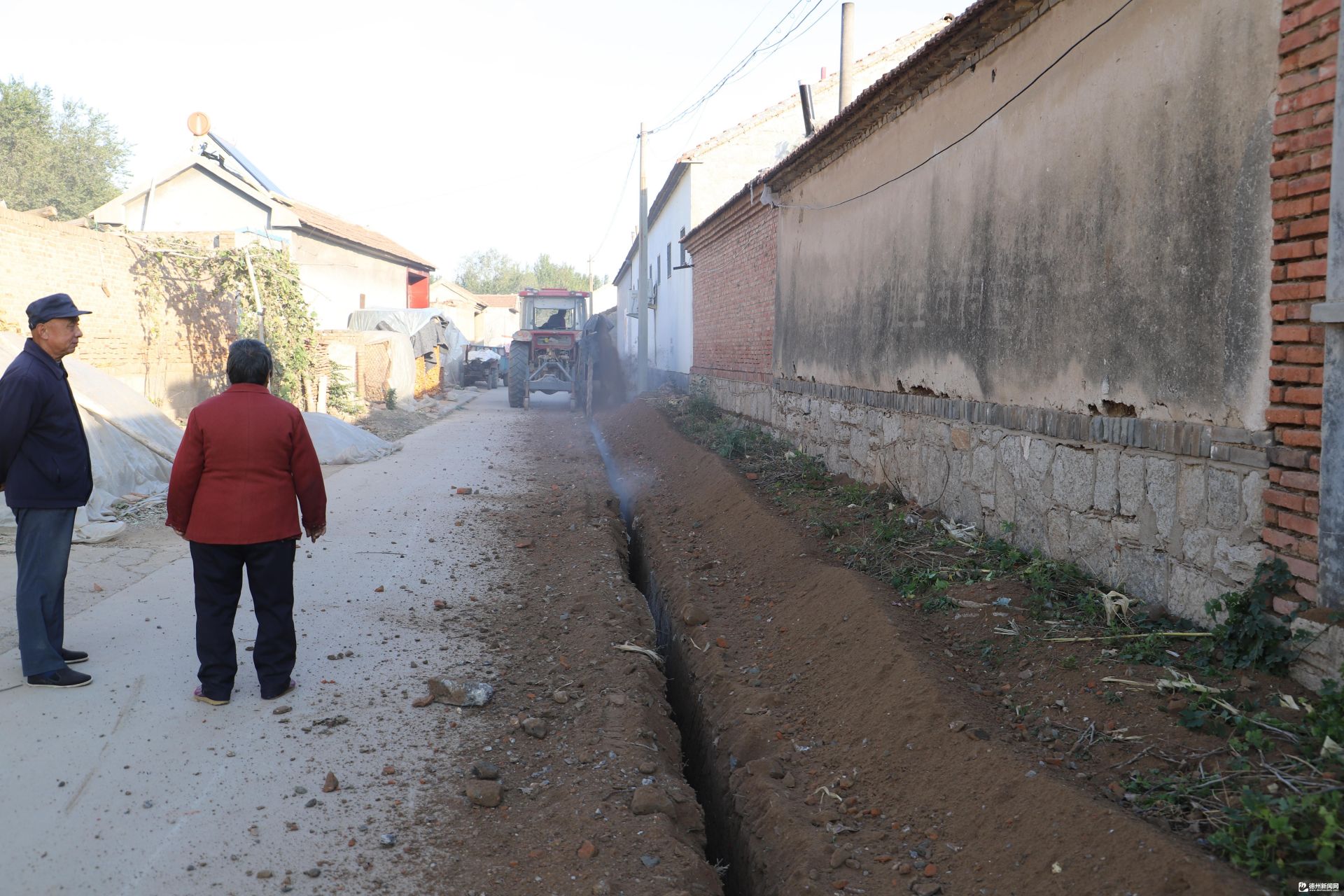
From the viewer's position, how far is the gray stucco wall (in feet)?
11.8

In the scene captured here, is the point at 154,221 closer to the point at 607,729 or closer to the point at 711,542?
the point at 711,542

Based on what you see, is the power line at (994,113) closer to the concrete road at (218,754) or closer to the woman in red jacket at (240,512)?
the woman in red jacket at (240,512)

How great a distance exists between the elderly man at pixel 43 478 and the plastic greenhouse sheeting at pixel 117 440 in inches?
152

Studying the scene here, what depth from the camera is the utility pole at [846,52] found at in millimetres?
13906

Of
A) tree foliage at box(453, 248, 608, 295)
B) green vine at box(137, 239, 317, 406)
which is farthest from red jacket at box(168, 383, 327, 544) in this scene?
tree foliage at box(453, 248, 608, 295)

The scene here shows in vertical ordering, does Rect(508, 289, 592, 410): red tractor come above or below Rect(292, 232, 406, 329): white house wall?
below

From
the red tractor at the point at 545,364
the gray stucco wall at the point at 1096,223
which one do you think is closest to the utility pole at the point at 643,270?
the red tractor at the point at 545,364

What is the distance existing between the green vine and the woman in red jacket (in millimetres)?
10748

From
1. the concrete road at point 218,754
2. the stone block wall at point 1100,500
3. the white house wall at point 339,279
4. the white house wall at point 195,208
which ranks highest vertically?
the white house wall at point 195,208

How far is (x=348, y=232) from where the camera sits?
30344mm

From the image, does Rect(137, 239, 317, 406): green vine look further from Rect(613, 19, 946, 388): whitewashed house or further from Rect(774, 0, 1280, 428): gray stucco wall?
Rect(774, 0, 1280, 428): gray stucco wall

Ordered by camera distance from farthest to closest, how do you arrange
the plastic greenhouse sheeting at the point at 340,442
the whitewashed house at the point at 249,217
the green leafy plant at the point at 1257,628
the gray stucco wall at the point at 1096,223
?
the whitewashed house at the point at 249,217 → the plastic greenhouse sheeting at the point at 340,442 → the gray stucco wall at the point at 1096,223 → the green leafy plant at the point at 1257,628

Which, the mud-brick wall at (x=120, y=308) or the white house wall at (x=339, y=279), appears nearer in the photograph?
the mud-brick wall at (x=120, y=308)

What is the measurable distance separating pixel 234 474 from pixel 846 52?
41.7ft
